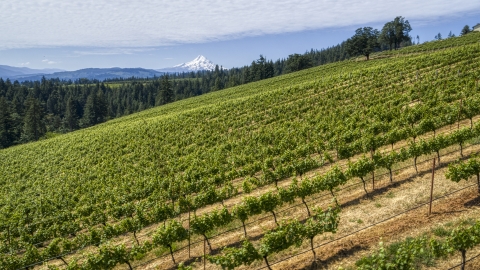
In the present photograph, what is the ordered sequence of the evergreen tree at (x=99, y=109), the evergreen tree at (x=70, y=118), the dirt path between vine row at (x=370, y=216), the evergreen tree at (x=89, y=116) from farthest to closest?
the evergreen tree at (x=70, y=118)
the evergreen tree at (x=99, y=109)
the evergreen tree at (x=89, y=116)
the dirt path between vine row at (x=370, y=216)

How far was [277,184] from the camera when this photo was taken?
2162 centimetres

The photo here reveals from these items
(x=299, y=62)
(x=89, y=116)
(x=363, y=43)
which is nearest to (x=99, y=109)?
(x=89, y=116)

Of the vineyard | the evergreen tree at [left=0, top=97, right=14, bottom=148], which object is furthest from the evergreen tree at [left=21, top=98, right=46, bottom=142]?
the vineyard

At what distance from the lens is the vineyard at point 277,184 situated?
12.2 m

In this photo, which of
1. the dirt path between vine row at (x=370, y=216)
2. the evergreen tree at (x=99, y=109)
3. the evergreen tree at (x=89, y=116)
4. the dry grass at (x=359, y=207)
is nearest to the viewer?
the dirt path between vine row at (x=370, y=216)

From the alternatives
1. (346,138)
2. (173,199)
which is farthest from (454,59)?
(173,199)

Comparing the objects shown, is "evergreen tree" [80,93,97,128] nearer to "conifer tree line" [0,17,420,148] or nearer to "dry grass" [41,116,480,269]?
"conifer tree line" [0,17,420,148]

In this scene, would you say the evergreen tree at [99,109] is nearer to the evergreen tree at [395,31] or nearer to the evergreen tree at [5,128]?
the evergreen tree at [5,128]

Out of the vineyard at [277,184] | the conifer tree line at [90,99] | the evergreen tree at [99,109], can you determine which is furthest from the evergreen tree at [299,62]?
the evergreen tree at [99,109]

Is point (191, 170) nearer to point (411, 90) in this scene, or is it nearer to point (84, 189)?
point (84, 189)

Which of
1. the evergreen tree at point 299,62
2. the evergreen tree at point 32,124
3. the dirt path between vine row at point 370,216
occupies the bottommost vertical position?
the dirt path between vine row at point 370,216

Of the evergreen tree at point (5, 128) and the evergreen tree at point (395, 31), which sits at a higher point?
the evergreen tree at point (395, 31)

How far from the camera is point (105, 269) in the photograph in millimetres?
12977

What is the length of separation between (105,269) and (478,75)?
3959 centimetres
